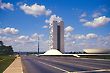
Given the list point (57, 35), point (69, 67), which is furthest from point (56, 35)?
point (69, 67)

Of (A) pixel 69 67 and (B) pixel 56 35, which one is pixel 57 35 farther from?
(A) pixel 69 67

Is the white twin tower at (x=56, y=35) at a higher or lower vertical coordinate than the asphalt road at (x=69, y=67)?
higher

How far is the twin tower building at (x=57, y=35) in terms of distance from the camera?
182 m

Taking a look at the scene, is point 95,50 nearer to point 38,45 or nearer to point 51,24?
point 38,45

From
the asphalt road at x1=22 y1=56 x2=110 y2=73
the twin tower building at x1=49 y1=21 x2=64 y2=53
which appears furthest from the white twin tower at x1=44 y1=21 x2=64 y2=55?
the asphalt road at x1=22 y1=56 x2=110 y2=73

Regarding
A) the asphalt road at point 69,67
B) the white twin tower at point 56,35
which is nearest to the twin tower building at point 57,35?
the white twin tower at point 56,35

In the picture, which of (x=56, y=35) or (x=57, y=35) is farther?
(x=57, y=35)

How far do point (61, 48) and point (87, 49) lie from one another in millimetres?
58159

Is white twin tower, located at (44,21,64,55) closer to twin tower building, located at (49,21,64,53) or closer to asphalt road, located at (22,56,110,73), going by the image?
twin tower building, located at (49,21,64,53)

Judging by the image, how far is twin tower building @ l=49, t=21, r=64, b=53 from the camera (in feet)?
596

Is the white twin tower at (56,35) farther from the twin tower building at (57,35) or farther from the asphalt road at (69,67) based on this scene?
the asphalt road at (69,67)

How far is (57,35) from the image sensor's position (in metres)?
184

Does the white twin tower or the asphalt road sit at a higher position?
the white twin tower

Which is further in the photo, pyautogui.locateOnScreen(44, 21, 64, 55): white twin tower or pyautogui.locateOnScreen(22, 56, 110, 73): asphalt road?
pyautogui.locateOnScreen(44, 21, 64, 55): white twin tower
